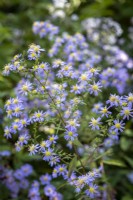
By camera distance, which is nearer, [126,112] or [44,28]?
[126,112]

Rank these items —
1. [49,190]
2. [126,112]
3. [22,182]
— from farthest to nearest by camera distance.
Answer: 1. [22,182]
2. [49,190]
3. [126,112]

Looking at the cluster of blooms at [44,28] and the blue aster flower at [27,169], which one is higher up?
the cluster of blooms at [44,28]

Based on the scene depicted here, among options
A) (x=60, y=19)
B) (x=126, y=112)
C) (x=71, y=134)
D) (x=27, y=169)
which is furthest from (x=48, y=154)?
(x=60, y=19)

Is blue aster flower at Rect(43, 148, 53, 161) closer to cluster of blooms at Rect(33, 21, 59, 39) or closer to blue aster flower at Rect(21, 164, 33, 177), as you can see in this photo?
blue aster flower at Rect(21, 164, 33, 177)

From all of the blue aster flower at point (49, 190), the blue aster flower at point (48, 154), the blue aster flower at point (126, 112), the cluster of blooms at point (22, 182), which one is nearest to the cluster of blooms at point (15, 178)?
the cluster of blooms at point (22, 182)

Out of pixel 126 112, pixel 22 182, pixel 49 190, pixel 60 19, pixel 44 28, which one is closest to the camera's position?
pixel 126 112

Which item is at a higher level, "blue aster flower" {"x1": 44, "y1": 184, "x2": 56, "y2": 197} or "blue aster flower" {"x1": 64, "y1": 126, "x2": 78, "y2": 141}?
"blue aster flower" {"x1": 64, "y1": 126, "x2": 78, "y2": 141}

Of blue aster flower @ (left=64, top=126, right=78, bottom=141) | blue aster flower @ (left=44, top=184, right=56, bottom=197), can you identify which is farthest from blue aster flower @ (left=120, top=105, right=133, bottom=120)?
blue aster flower @ (left=44, top=184, right=56, bottom=197)

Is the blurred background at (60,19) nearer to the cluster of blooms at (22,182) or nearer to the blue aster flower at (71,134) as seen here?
the cluster of blooms at (22,182)

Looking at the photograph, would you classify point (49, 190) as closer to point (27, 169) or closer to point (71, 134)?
point (27, 169)

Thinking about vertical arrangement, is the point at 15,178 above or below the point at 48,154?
above

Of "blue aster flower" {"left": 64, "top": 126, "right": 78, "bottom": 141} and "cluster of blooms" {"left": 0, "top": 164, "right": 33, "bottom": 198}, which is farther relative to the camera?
"cluster of blooms" {"left": 0, "top": 164, "right": 33, "bottom": 198}

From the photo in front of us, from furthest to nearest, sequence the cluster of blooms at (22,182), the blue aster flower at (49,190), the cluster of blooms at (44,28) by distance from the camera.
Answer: the cluster of blooms at (44,28) < the cluster of blooms at (22,182) < the blue aster flower at (49,190)
